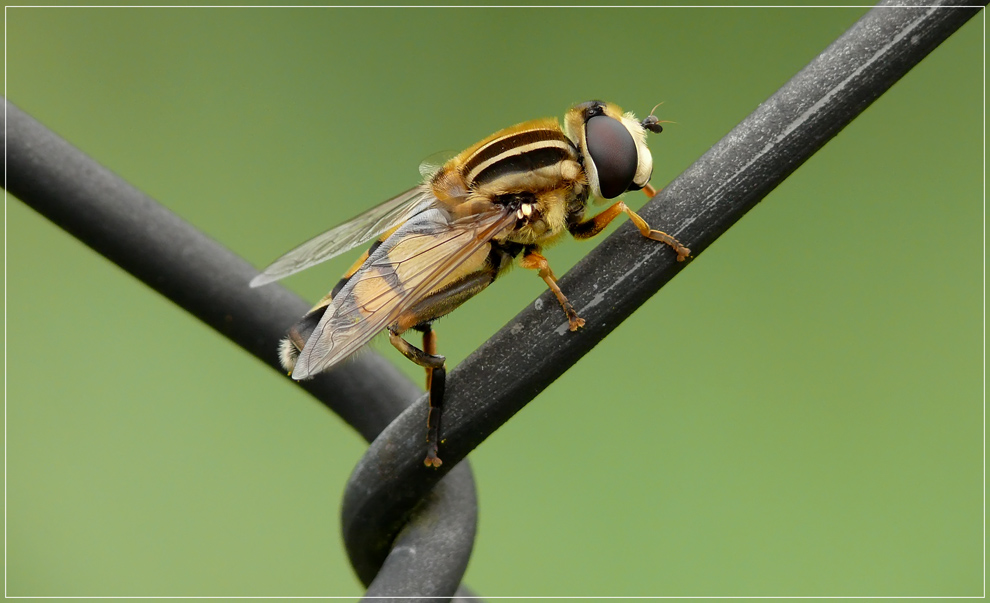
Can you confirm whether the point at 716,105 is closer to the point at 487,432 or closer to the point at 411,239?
the point at 411,239

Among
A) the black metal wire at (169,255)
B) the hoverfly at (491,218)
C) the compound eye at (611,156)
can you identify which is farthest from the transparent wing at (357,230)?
the black metal wire at (169,255)

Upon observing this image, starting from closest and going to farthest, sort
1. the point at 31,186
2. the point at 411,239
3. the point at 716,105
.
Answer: the point at 31,186
the point at 411,239
the point at 716,105

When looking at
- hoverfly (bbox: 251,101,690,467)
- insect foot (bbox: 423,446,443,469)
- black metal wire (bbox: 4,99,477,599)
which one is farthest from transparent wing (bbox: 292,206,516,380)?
insect foot (bbox: 423,446,443,469)

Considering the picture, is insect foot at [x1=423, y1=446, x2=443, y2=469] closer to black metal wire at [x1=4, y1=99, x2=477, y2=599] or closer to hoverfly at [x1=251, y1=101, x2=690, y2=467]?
black metal wire at [x1=4, y1=99, x2=477, y2=599]

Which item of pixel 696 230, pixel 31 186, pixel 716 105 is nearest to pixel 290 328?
pixel 31 186

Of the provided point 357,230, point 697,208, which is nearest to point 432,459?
point 697,208

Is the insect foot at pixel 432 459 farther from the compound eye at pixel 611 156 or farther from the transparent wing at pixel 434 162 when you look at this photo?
the transparent wing at pixel 434 162

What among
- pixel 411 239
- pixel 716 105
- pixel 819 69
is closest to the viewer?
pixel 819 69
